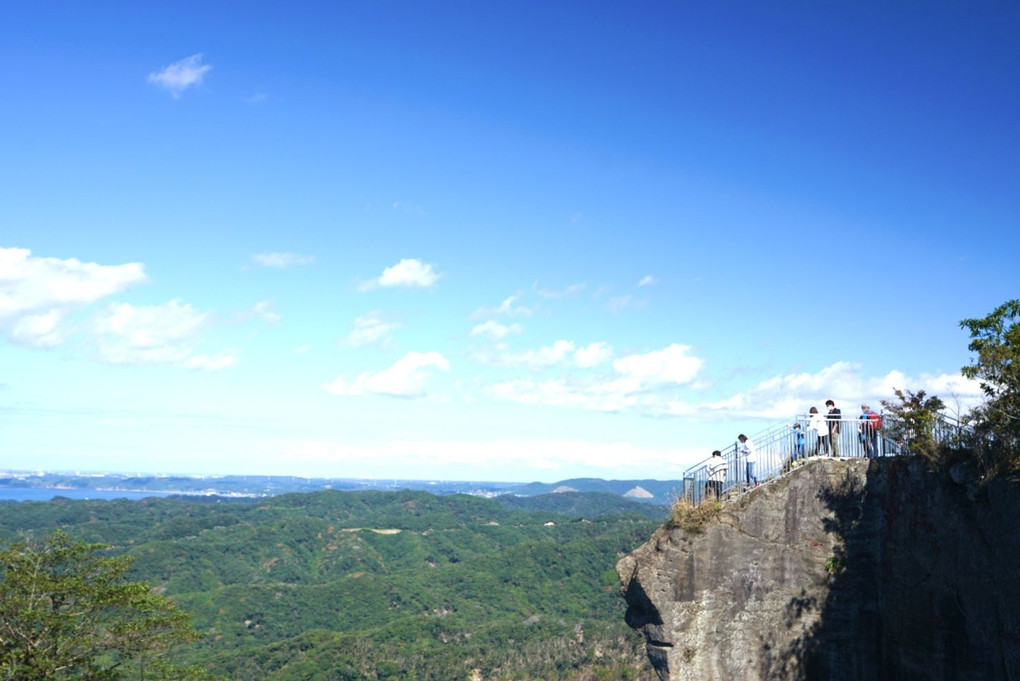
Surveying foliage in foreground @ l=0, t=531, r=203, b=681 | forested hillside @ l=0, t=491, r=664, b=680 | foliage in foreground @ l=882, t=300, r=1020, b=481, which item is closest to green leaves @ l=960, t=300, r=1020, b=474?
foliage in foreground @ l=882, t=300, r=1020, b=481

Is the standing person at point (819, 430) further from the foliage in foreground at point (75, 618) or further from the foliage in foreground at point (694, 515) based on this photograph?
the foliage in foreground at point (75, 618)

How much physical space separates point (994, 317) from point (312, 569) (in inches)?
5761

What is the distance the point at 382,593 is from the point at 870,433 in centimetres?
11394

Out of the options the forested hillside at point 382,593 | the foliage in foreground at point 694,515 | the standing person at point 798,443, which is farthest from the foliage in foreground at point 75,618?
the forested hillside at point 382,593

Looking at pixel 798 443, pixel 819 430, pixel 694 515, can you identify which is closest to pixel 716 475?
pixel 694 515

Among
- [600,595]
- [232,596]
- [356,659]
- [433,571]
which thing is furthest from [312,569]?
[356,659]

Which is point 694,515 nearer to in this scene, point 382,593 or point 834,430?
point 834,430

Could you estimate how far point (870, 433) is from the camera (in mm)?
15367

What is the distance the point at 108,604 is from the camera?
71.7 ft

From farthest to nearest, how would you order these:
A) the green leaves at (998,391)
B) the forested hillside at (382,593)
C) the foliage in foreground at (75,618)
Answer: the forested hillside at (382,593) → the foliage in foreground at (75,618) → the green leaves at (998,391)

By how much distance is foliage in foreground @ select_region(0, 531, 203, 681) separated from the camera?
19.8m

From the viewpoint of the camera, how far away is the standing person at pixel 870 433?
15266mm

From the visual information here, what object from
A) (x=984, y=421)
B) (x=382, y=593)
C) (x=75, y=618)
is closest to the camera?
(x=984, y=421)

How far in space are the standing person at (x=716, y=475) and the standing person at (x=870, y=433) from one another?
271 cm
